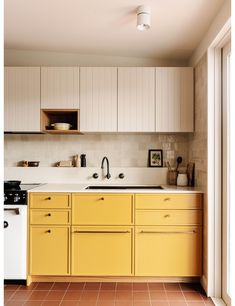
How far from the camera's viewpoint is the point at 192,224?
8.91ft

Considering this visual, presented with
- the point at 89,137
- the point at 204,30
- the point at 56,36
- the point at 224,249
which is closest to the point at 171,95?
the point at 204,30

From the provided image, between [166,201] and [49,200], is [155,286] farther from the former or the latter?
[49,200]

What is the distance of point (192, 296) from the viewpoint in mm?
2529

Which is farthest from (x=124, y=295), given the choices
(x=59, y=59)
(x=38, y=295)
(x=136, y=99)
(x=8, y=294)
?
(x=59, y=59)

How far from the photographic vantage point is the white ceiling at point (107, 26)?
2.21 m

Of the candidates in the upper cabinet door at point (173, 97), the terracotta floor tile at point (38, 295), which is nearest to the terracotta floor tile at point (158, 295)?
the terracotta floor tile at point (38, 295)

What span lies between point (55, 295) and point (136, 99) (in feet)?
6.73

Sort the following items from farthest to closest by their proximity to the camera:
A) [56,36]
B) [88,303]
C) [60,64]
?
[60,64] < [56,36] < [88,303]

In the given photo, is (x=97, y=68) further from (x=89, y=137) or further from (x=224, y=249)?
(x=224, y=249)

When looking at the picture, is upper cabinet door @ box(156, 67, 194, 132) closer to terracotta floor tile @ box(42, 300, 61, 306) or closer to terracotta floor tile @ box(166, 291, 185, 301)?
terracotta floor tile @ box(166, 291, 185, 301)

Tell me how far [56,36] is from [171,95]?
132cm

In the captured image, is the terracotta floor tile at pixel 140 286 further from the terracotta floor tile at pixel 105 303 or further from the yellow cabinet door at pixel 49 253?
the yellow cabinet door at pixel 49 253

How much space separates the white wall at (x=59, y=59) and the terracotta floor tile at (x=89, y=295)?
2.40 metres

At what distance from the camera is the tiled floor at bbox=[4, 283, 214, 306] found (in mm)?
2396
